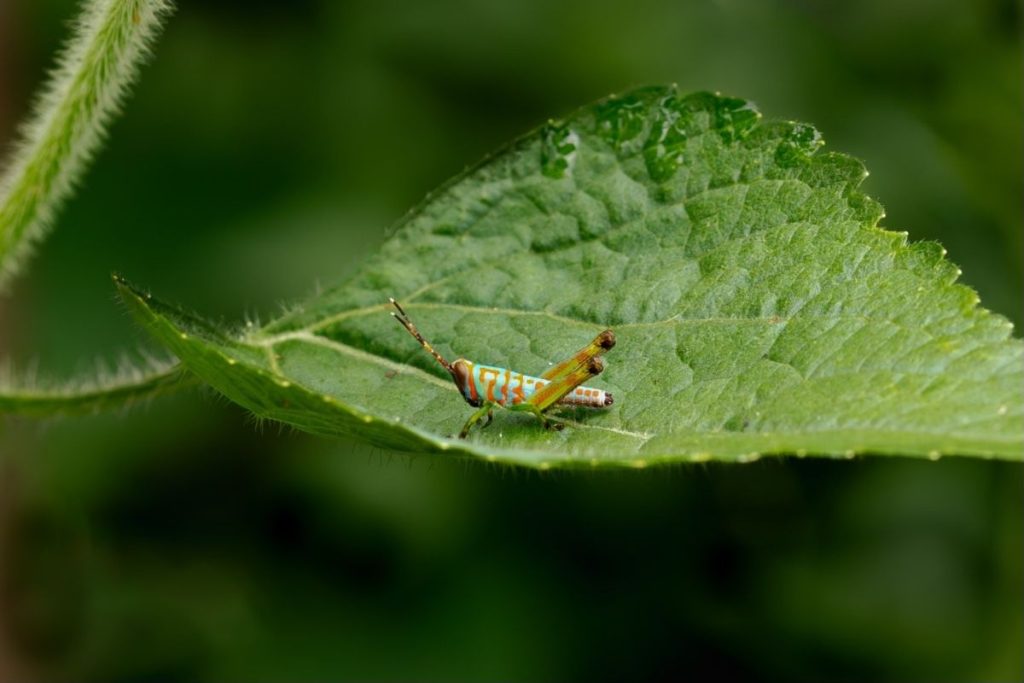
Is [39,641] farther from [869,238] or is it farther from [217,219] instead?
[869,238]

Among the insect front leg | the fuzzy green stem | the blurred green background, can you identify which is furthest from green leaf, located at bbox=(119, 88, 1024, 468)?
the blurred green background

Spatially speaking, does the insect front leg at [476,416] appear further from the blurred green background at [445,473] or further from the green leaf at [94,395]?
the blurred green background at [445,473]

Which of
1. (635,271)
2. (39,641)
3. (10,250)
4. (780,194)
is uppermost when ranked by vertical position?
(780,194)

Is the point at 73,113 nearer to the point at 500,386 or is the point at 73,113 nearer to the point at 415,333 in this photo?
the point at 415,333

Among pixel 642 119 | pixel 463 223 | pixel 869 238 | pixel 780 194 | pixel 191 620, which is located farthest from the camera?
pixel 191 620

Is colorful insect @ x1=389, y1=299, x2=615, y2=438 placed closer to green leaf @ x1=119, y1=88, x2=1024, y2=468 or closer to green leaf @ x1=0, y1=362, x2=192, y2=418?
green leaf @ x1=119, y1=88, x2=1024, y2=468

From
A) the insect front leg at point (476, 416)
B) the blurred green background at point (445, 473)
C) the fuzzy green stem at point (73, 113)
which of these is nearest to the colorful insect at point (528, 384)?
the insect front leg at point (476, 416)

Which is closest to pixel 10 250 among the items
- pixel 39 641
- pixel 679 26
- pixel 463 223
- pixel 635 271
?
pixel 463 223

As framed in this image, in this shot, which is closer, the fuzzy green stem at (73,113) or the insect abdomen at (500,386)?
the fuzzy green stem at (73,113)
